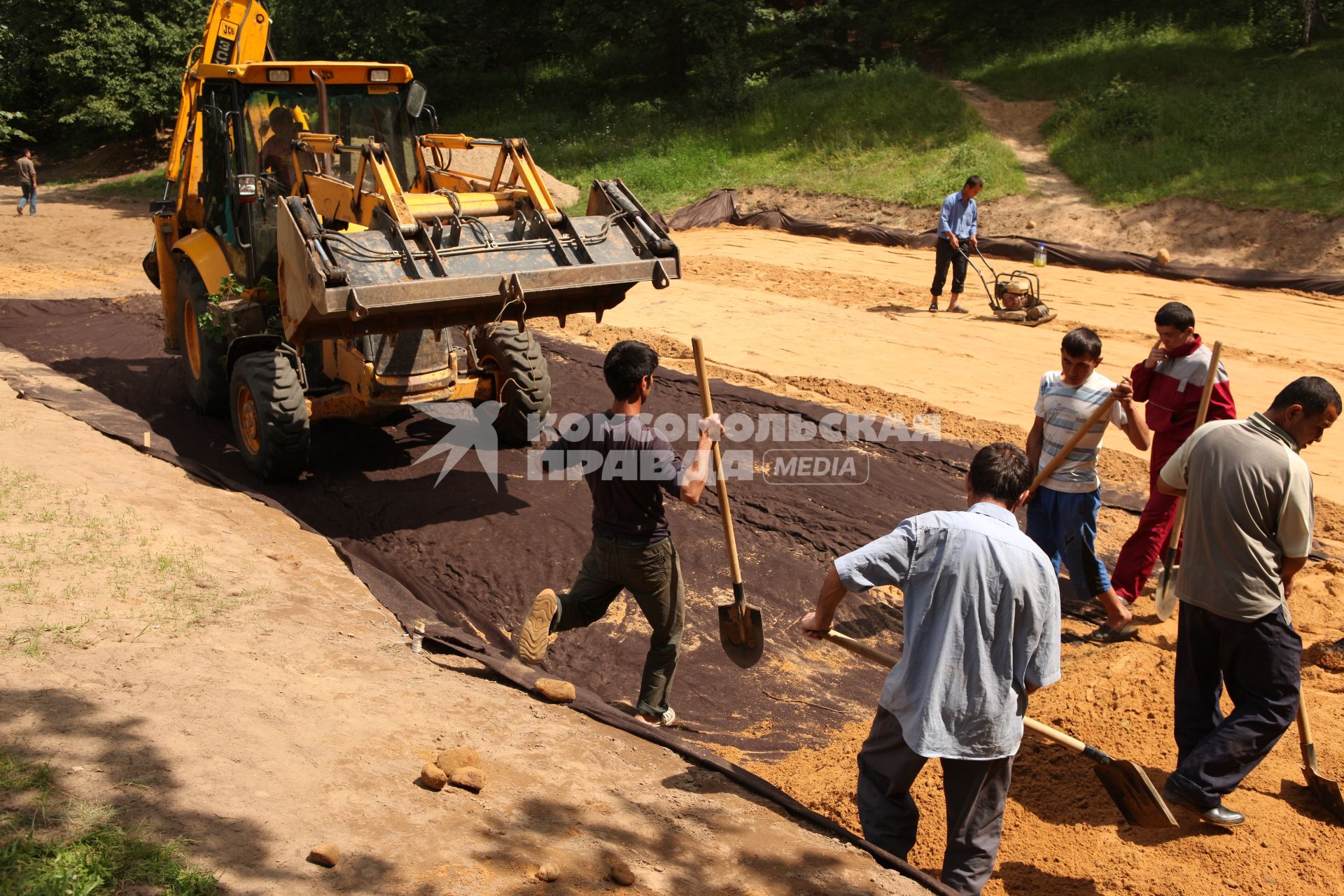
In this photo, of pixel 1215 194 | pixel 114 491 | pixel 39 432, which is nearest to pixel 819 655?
pixel 114 491

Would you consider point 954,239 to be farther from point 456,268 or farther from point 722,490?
point 722,490

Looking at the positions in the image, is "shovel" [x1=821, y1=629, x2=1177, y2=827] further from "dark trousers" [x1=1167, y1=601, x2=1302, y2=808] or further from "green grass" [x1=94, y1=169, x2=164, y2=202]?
"green grass" [x1=94, y1=169, x2=164, y2=202]

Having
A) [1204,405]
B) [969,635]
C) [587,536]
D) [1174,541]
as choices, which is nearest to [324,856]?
[969,635]

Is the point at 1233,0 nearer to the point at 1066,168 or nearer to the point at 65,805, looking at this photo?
the point at 1066,168

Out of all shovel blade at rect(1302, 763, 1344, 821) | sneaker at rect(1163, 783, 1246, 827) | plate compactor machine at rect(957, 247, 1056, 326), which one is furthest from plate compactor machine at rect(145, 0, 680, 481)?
plate compactor machine at rect(957, 247, 1056, 326)

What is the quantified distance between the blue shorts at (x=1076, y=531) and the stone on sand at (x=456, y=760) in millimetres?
3713

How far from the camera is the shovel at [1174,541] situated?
577cm

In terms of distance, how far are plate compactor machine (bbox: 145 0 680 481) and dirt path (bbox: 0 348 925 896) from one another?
1960 mm

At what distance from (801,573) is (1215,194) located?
1405 cm

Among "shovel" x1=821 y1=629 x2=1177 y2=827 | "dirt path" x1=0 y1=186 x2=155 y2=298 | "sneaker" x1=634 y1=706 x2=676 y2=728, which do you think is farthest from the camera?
"dirt path" x1=0 y1=186 x2=155 y2=298

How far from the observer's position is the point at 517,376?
863 centimetres

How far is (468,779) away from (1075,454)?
407 cm

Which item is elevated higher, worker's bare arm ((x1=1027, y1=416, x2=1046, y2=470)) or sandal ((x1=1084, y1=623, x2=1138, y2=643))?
worker's bare arm ((x1=1027, y1=416, x2=1046, y2=470))

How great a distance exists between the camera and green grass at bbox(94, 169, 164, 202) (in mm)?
26969
